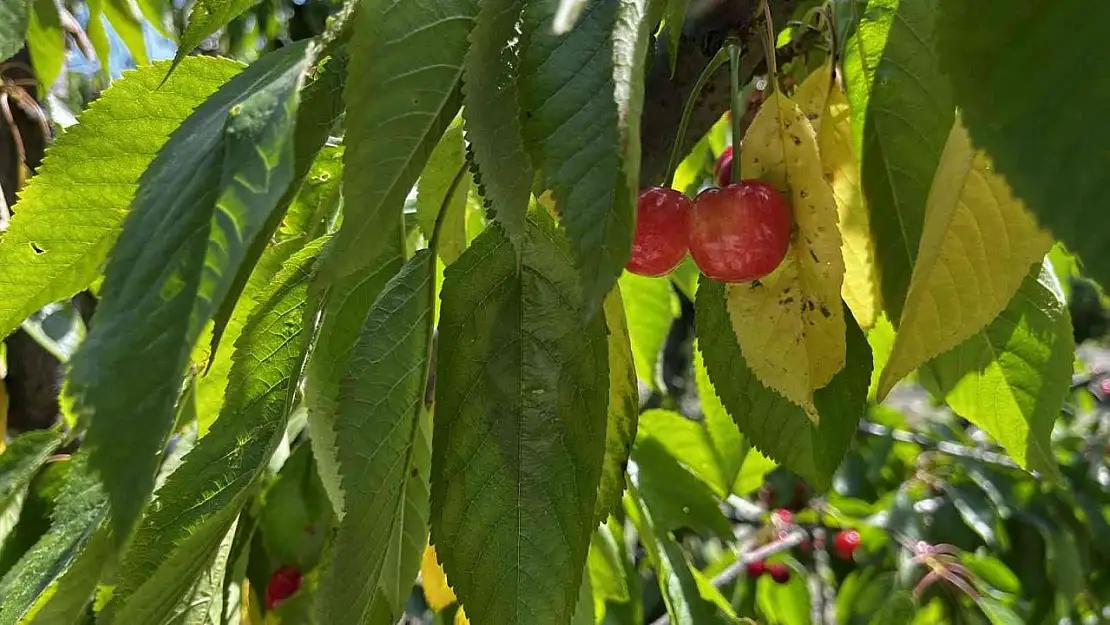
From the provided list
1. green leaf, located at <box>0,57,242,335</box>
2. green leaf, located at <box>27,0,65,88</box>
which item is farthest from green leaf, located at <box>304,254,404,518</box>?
green leaf, located at <box>27,0,65,88</box>

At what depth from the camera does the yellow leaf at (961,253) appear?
413 mm

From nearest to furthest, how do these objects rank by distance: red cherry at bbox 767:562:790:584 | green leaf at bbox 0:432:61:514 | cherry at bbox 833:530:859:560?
green leaf at bbox 0:432:61:514
red cherry at bbox 767:562:790:584
cherry at bbox 833:530:859:560

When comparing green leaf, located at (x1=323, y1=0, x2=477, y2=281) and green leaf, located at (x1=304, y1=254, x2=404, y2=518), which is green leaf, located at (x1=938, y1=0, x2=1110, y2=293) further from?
green leaf, located at (x1=304, y1=254, x2=404, y2=518)

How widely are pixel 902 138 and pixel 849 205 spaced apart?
0.18ft

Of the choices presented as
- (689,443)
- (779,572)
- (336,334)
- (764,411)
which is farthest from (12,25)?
(779,572)

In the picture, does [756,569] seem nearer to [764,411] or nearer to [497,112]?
[764,411]

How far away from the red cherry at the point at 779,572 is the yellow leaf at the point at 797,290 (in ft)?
4.03

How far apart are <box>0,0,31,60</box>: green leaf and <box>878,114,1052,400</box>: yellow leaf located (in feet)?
2.53

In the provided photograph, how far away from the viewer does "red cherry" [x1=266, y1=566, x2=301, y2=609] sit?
106 cm

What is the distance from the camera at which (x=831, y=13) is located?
23.5 inches

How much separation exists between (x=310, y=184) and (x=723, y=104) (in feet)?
1.09

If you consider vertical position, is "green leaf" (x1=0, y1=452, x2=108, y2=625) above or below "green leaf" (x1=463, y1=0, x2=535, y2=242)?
below

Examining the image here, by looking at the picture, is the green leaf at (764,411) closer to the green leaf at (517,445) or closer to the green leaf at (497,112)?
the green leaf at (517,445)

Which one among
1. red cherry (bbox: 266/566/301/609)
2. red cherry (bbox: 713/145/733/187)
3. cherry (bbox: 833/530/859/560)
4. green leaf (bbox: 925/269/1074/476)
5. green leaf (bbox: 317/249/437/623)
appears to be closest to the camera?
green leaf (bbox: 317/249/437/623)
